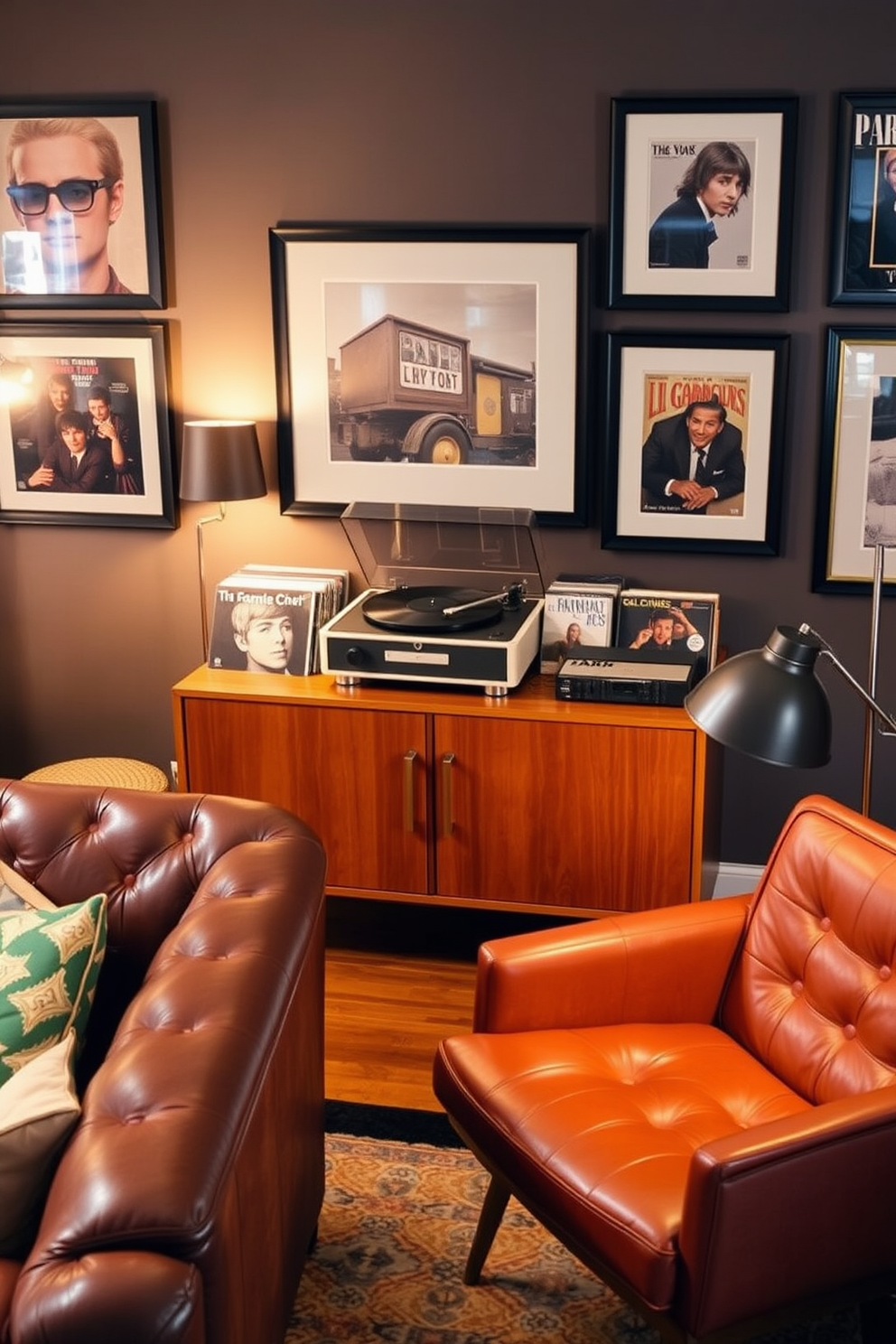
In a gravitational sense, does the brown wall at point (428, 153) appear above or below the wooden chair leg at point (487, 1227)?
above

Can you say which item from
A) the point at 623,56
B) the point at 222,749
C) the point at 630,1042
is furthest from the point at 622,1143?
the point at 623,56

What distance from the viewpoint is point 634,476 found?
138 inches

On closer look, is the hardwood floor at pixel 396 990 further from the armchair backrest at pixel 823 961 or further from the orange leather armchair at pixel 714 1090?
the armchair backrest at pixel 823 961

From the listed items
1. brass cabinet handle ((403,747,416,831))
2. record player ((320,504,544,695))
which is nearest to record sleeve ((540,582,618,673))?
record player ((320,504,544,695))

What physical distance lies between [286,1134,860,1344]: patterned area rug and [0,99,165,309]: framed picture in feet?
7.20

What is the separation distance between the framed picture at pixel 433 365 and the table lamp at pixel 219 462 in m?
0.16

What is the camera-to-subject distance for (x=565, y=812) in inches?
127

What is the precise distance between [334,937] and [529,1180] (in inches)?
60.7

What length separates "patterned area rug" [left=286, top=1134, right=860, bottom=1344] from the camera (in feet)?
7.59

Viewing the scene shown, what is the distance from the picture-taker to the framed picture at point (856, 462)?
3318 millimetres

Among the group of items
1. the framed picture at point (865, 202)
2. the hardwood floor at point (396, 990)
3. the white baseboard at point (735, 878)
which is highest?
the framed picture at point (865, 202)

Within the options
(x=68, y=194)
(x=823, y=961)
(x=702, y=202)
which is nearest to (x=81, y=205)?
(x=68, y=194)

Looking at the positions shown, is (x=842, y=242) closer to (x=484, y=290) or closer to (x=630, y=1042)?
(x=484, y=290)

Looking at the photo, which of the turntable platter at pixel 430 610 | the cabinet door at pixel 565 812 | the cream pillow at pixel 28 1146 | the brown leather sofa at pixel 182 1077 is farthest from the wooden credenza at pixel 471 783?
the cream pillow at pixel 28 1146
